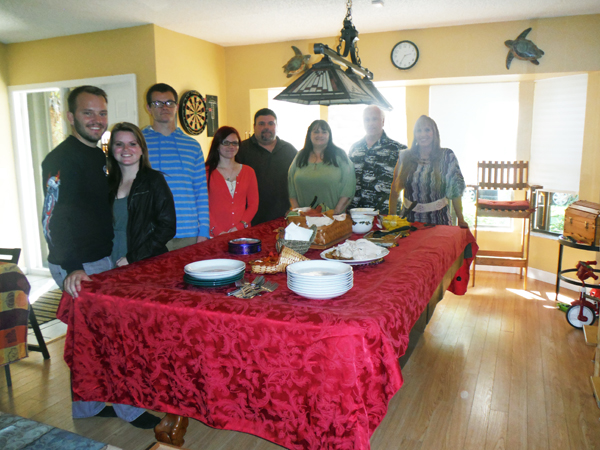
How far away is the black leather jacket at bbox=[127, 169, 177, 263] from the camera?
1893mm

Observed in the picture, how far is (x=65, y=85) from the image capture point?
473cm

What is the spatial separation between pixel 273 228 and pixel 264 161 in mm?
930

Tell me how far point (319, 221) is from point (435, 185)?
141cm

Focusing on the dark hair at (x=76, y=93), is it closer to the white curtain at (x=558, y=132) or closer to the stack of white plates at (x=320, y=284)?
the stack of white plates at (x=320, y=284)

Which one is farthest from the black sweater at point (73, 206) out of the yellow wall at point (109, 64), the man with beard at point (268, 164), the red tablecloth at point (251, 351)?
the yellow wall at point (109, 64)

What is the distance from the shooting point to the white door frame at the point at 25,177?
5.06m

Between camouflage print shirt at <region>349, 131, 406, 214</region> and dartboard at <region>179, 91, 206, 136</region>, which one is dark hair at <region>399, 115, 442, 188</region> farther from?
dartboard at <region>179, 91, 206, 136</region>

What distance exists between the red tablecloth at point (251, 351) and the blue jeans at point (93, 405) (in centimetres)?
31

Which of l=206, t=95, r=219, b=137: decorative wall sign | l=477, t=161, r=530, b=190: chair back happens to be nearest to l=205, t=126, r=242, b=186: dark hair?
l=206, t=95, r=219, b=137: decorative wall sign

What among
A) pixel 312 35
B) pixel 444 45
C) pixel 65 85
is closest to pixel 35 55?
pixel 65 85

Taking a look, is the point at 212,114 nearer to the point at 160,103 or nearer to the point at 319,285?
the point at 160,103

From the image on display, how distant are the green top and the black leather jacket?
123cm

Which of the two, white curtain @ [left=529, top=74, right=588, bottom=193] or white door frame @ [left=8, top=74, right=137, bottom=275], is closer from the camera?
white curtain @ [left=529, top=74, right=588, bottom=193]

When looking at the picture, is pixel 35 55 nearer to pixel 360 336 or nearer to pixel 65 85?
pixel 65 85
